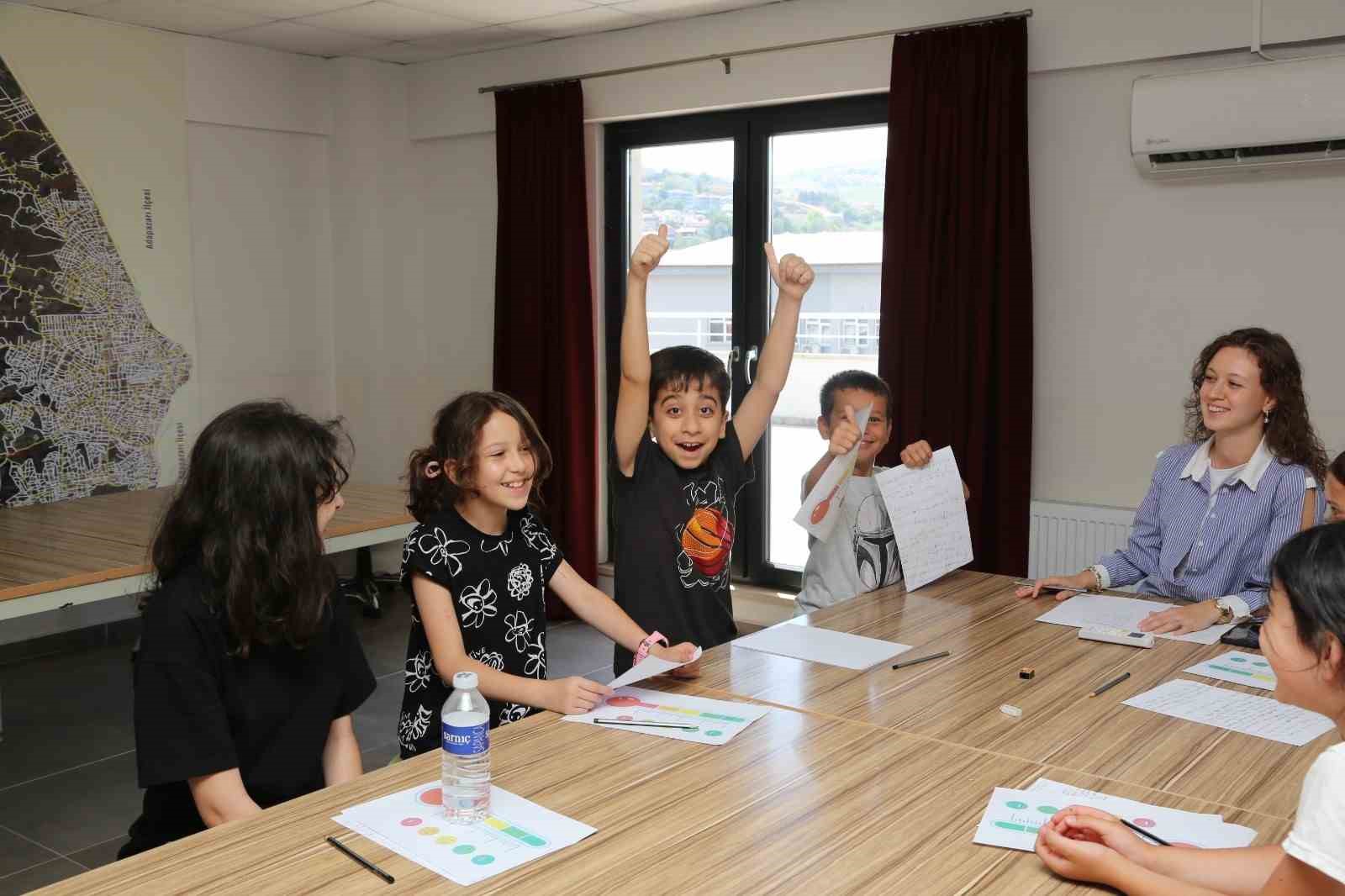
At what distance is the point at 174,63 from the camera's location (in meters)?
5.55

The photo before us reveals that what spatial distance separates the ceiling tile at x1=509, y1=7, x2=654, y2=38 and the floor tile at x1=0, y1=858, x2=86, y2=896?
12.2ft

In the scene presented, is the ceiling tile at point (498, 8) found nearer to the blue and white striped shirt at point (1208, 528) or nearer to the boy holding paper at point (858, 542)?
the boy holding paper at point (858, 542)

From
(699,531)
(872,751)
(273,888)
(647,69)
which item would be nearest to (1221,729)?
(872,751)

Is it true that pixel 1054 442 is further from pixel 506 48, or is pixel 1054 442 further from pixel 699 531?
pixel 506 48

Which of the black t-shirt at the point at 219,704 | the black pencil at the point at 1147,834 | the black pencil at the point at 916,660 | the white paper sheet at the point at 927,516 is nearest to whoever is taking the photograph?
the black pencil at the point at 1147,834

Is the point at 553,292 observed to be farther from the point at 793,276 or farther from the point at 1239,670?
the point at 1239,670

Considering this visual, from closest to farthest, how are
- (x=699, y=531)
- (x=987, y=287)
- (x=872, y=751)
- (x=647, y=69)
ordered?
(x=872, y=751) → (x=699, y=531) → (x=987, y=287) → (x=647, y=69)

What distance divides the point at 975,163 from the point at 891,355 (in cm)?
79

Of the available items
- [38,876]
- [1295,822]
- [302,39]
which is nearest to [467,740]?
[1295,822]

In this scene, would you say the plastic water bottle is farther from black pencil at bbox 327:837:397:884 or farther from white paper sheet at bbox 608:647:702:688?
white paper sheet at bbox 608:647:702:688

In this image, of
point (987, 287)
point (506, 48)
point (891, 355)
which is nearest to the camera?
point (987, 287)

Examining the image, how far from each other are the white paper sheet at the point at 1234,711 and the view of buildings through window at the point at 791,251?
3119 mm

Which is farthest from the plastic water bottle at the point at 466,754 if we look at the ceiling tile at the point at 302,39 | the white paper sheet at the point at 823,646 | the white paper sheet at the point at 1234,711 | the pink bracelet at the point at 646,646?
the ceiling tile at the point at 302,39

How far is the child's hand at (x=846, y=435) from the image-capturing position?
8.98ft
